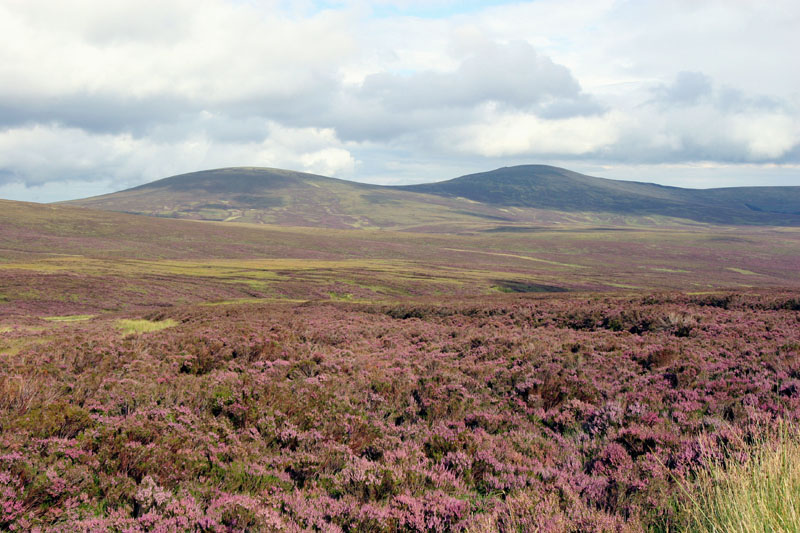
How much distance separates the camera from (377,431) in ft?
27.0

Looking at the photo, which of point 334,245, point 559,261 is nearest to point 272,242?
point 334,245

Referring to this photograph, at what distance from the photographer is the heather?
5152mm

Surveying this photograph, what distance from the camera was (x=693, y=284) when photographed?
97938 millimetres

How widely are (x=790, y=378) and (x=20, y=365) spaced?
18.3 m

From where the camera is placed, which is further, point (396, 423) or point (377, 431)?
point (396, 423)

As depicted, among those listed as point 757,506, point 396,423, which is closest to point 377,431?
point 396,423

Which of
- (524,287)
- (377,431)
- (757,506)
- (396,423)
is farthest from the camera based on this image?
(524,287)

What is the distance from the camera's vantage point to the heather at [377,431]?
5152 mm

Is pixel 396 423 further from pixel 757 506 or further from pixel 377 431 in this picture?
pixel 757 506

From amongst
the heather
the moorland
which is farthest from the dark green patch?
the heather

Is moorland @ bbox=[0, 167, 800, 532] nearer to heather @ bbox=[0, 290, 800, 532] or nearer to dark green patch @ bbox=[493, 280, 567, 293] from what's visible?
heather @ bbox=[0, 290, 800, 532]

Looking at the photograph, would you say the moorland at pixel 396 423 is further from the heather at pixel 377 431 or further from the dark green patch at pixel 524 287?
the dark green patch at pixel 524 287

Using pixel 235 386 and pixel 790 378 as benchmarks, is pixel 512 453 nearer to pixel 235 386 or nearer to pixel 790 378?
pixel 235 386

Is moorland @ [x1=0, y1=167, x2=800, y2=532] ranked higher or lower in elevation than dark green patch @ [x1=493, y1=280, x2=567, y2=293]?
higher
